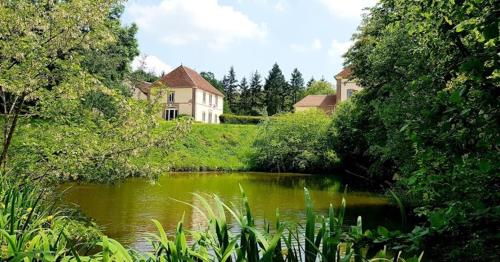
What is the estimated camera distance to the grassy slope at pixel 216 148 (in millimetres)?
30870

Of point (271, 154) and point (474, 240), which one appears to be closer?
point (474, 240)

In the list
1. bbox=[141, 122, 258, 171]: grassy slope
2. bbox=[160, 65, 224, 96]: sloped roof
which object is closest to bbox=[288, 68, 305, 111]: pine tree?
bbox=[160, 65, 224, 96]: sloped roof

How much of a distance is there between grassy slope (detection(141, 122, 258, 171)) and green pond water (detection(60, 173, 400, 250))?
741 centimetres

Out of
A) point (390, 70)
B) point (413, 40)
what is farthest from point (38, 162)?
point (390, 70)

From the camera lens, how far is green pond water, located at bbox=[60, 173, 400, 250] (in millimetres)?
11594

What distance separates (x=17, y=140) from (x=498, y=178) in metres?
6.32

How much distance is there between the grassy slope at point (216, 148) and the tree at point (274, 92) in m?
25.8

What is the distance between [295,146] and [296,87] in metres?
46.8

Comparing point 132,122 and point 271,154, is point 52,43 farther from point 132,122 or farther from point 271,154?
point 271,154

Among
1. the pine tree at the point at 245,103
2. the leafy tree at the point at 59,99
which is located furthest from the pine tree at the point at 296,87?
the leafy tree at the point at 59,99

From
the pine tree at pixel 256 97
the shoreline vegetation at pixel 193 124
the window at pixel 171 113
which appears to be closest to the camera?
the shoreline vegetation at pixel 193 124

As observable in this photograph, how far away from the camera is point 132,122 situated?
723 cm

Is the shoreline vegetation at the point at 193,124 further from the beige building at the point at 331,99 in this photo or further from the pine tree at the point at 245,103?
the pine tree at the point at 245,103

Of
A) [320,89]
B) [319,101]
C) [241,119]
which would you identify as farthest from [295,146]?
[320,89]
